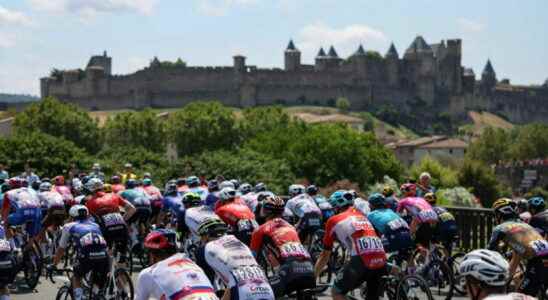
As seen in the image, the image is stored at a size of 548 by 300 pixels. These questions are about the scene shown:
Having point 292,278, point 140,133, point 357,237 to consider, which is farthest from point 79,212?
point 140,133

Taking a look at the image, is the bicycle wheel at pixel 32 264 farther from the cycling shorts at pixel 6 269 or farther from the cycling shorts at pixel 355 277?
the cycling shorts at pixel 355 277

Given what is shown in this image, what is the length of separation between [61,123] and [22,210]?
78788mm

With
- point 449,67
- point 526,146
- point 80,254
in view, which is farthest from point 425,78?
point 80,254

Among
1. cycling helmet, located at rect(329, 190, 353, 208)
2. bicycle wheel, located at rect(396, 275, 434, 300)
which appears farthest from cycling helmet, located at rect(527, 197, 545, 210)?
cycling helmet, located at rect(329, 190, 353, 208)

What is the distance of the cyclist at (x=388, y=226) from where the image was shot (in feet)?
40.7

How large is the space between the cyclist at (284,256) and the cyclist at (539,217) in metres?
4.61

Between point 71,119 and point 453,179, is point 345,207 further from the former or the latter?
point 71,119

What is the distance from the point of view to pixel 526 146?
122 meters

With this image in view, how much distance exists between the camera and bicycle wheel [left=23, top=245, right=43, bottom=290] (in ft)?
50.4

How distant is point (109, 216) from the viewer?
14125 mm

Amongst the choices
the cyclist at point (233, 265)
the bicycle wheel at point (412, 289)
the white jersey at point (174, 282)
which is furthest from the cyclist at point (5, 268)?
the bicycle wheel at point (412, 289)

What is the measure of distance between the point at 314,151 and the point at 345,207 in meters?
54.4

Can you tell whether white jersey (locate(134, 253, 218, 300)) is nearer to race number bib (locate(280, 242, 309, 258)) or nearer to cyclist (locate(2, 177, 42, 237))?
race number bib (locate(280, 242, 309, 258))

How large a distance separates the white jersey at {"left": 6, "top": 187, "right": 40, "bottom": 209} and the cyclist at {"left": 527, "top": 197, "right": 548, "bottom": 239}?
25.0 ft
